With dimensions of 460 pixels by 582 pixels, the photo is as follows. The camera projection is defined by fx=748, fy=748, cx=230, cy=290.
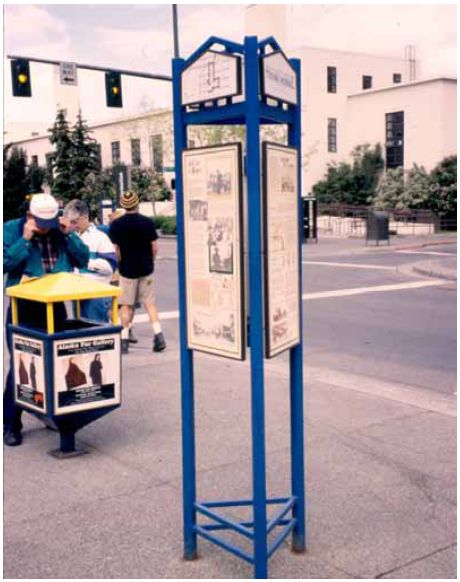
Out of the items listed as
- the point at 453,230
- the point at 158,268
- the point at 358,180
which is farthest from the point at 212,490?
the point at 358,180

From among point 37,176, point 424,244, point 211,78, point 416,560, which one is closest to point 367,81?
point 37,176

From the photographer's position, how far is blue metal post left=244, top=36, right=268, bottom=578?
3123mm

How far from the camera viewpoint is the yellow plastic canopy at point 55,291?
15.8ft

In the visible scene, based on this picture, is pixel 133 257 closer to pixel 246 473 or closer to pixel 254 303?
pixel 246 473

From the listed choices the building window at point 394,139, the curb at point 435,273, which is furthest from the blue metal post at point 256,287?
the building window at point 394,139

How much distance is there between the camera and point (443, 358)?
27.9 feet

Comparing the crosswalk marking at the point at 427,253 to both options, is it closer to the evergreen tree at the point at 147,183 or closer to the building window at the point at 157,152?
the evergreen tree at the point at 147,183

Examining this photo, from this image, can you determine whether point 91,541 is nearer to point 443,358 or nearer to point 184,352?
point 184,352

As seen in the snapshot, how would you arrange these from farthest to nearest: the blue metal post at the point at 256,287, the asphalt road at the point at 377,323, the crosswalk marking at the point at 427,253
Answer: the crosswalk marking at the point at 427,253, the asphalt road at the point at 377,323, the blue metal post at the point at 256,287

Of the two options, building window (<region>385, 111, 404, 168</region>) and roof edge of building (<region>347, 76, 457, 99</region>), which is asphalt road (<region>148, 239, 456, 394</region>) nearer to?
roof edge of building (<region>347, 76, 457, 99</region>)

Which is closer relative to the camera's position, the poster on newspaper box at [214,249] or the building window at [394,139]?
the poster on newspaper box at [214,249]

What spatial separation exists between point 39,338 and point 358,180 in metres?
43.4

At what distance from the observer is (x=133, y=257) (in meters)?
9.05

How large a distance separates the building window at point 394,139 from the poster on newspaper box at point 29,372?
1687 inches
